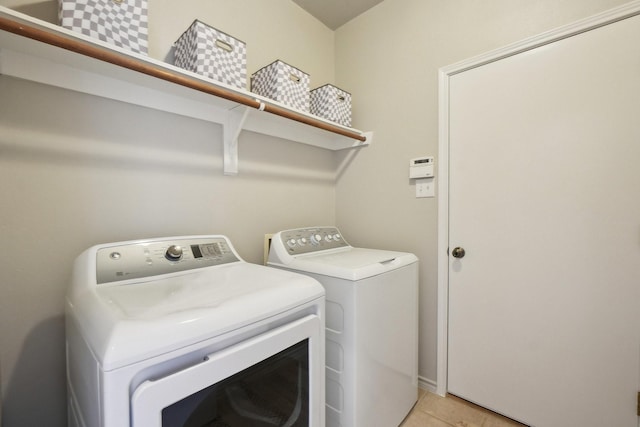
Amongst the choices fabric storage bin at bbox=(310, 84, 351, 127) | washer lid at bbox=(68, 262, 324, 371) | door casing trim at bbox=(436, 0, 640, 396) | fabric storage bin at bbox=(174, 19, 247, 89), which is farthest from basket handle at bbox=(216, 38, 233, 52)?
door casing trim at bbox=(436, 0, 640, 396)

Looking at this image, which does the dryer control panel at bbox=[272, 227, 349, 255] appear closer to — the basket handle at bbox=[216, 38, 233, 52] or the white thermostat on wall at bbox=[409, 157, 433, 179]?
the white thermostat on wall at bbox=[409, 157, 433, 179]

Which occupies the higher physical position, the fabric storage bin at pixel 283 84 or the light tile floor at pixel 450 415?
the fabric storage bin at pixel 283 84

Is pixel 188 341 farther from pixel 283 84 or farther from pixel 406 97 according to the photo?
pixel 406 97

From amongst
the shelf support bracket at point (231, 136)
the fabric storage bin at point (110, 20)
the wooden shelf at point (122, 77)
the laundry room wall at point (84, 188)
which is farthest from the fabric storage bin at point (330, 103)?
the fabric storage bin at point (110, 20)

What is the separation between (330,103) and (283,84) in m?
0.41

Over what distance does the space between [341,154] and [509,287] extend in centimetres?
144

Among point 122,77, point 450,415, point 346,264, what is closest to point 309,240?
point 346,264

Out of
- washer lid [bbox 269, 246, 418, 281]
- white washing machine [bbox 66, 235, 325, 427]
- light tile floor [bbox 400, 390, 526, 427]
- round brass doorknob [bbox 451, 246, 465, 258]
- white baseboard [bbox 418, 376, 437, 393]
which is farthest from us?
white baseboard [bbox 418, 376, 437, 393]

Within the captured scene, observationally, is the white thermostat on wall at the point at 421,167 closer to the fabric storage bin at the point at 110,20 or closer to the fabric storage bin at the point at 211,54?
the fabric storage bin at the point at 211,54

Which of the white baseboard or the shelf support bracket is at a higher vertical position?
the shelf support bracket

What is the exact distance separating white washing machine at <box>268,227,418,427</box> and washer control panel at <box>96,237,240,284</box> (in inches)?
13.9

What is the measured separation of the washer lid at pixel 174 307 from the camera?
559 millimetres

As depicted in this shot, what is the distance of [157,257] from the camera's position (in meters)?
1.05

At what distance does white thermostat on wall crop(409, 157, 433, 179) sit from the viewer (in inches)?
67.1
